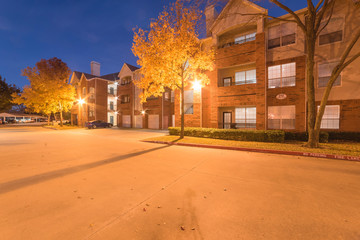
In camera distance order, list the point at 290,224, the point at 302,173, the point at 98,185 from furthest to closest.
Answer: the point at 302,173, the point at 98,185, the point at 290,224

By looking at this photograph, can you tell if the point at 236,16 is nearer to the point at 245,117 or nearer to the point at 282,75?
the point at 282,75

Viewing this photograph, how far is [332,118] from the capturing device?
38.6 ft

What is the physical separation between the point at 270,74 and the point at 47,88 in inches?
1282

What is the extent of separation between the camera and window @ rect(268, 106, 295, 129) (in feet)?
42.5

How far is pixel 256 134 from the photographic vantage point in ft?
36.0

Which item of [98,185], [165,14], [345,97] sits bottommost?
[98,185]

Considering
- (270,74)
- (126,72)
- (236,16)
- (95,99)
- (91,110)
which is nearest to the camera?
(270,74)

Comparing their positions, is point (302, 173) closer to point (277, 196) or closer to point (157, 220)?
point (277, 196)

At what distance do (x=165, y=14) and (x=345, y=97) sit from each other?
14.4 m

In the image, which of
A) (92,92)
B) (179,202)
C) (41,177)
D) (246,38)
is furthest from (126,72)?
(179,202)

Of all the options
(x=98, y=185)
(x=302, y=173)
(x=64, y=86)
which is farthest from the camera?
(x=64, y=86)

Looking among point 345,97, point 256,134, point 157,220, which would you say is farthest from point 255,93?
point 157,220

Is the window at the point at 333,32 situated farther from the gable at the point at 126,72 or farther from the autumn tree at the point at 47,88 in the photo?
the autumn tree at the point at 47,88

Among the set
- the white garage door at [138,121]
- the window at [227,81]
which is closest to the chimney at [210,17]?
the window at [227,81]
